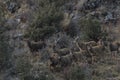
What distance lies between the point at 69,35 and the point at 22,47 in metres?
1.55

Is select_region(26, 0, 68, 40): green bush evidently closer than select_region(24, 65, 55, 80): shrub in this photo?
No

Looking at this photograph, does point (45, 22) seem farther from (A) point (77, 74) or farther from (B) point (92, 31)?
(A) point (77, 74)

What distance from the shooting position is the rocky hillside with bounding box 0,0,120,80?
750cm

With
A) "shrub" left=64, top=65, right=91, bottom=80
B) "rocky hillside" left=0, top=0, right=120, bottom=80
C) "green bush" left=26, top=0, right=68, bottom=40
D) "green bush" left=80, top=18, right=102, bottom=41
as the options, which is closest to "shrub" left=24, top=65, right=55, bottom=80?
"rocky hillside" left=0, top=0, right=120, bottom=80

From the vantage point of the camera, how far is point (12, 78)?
24.9 ft

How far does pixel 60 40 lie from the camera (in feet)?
29.7

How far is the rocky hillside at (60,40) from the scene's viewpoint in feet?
24.6

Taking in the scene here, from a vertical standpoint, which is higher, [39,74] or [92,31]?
[92,31]

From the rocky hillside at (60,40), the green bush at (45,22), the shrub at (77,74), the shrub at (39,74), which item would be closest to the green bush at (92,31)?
the rocky hillside at (60,40)

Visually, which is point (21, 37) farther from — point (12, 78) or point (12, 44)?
point (12, 78)

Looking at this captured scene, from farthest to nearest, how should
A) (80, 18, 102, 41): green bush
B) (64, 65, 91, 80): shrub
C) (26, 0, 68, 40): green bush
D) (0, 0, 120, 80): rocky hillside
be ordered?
(26, 0, 68, 40): green bush
(80, 18, 102, 41): green bush
(0, 0, 120, 80): rocky hillside
(64, 65, 91, 80): shrub

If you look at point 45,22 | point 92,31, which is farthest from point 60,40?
point 45,22

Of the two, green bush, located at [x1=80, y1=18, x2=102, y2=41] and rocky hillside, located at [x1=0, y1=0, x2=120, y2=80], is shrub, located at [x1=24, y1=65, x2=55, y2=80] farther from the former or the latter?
green bush, located at [x1=80, y1=18, x2=102, y2=41]

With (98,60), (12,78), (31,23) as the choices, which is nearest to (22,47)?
(31,23)
